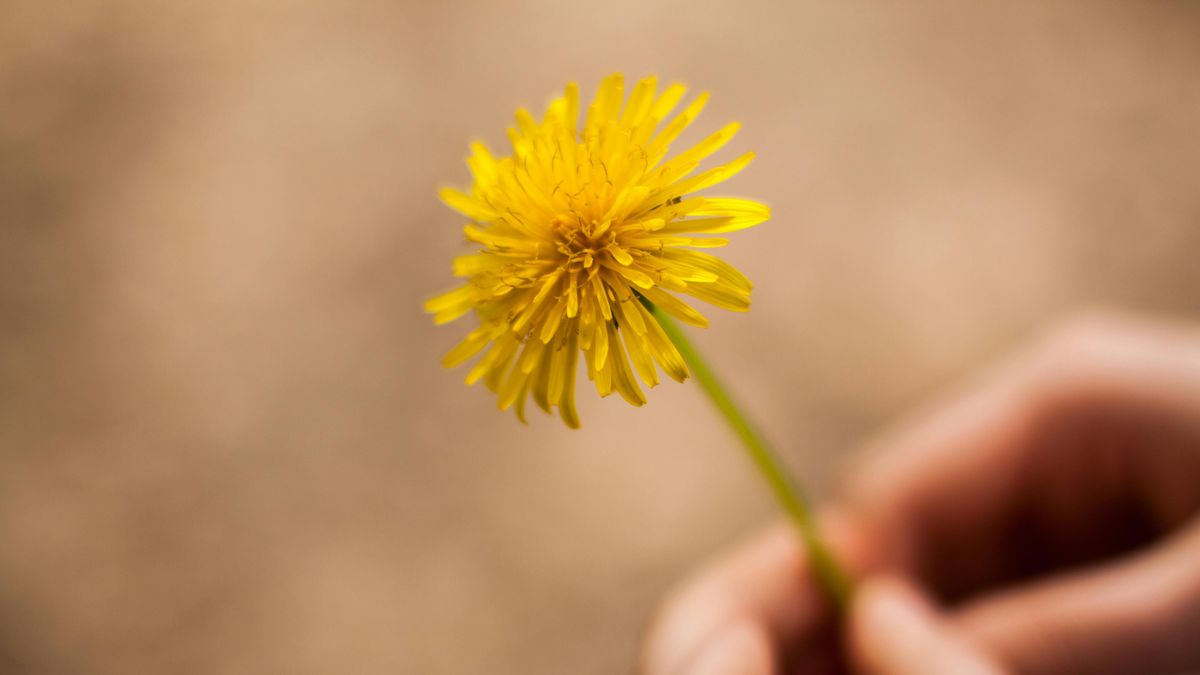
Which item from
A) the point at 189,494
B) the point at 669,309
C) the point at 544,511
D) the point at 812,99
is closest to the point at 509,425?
the point at 544,511

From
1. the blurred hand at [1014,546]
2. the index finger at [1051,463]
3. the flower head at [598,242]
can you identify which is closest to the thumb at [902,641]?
the blurred hand at [1014,546]

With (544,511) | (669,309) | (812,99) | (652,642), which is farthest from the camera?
(812,99)

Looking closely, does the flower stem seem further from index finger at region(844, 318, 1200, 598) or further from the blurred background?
the blurred background

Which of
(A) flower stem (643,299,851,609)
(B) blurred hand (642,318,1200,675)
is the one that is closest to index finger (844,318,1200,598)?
(B) blurred hand (642,318,1200,675)

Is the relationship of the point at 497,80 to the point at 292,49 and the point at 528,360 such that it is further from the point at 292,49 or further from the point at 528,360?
the point at 528,360

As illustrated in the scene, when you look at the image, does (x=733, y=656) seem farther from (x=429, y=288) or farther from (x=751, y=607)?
(x=429, y=288)

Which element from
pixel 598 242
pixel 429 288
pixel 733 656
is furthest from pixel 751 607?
pixel 429 288
